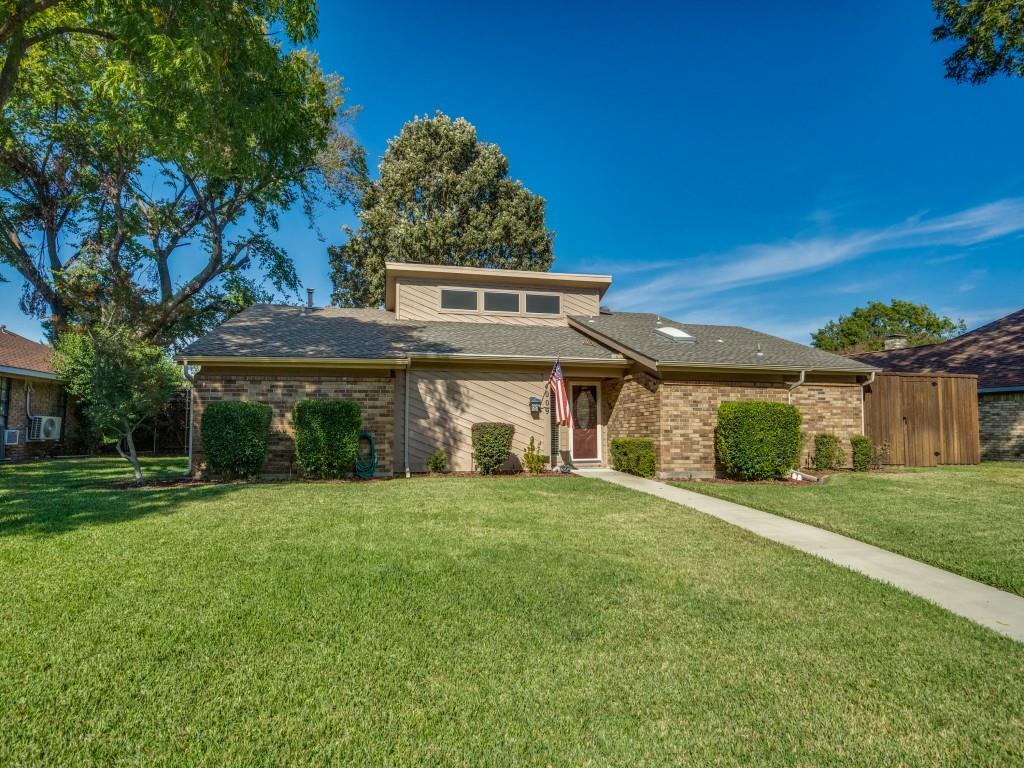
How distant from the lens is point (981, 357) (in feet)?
53.8

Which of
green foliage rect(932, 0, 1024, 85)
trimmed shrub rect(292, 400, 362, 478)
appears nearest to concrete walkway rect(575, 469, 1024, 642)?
trimmed shrub rect(292, 400, 362, 478)

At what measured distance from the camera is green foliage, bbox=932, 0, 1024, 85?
43.8 ft

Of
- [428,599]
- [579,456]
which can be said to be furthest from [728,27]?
[428,599]

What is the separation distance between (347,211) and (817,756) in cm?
2459

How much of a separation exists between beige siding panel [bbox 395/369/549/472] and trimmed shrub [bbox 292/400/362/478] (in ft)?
5.22

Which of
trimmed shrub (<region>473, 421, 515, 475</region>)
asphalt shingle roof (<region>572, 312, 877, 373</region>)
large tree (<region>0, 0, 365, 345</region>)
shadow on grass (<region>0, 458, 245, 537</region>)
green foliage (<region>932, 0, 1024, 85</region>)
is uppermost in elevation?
green foliage (<region>932, 0, 1024, 85</region>)

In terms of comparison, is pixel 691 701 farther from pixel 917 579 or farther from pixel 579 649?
pixel 917 579

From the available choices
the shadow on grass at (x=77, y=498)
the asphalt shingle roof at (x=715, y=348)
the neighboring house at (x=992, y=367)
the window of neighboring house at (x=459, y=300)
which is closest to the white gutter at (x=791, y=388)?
the asphalt shingle roof at (x=715, y=348)

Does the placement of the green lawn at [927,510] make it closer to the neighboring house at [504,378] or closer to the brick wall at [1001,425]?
the neighboring house at [504,378]

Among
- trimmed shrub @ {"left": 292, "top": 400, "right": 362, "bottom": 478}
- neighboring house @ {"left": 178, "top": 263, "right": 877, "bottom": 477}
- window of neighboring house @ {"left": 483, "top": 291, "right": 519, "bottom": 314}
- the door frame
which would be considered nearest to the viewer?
trimmed shrub @ {"left": 292, "top": 400, "right": 362, "bottom": 478}

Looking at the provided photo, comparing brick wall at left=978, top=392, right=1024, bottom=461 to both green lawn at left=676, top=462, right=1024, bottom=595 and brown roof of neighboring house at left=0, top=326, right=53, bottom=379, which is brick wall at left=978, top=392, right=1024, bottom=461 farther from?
brown roof of neighboring house at left=0, top=326, right=53, bottom=379

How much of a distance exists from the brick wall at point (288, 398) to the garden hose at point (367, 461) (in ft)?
0.58

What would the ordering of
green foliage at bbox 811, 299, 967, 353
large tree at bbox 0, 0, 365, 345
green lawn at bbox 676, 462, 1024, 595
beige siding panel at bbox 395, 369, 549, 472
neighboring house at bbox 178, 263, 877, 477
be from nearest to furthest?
green lawn at bbox 676, 462, 1024, 595, large tree at bbox 0, 0, 365, 345, neighboring house at bbox 178, 263, 877, 477, beige siding panel at bbox 395, 369, 549, 472, green foliage at bbox 811, 299, 967, 353

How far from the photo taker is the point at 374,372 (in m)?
11.2
